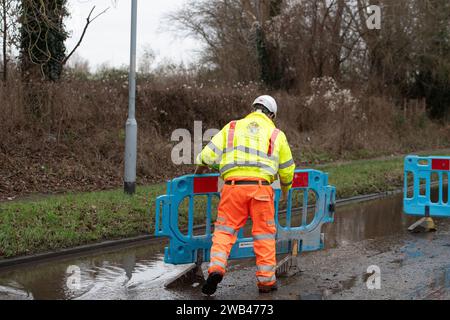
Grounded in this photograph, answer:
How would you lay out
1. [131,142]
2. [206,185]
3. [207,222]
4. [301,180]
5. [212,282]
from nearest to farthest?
[212,282] → [206,185] → [207,222] → [301,180] → [131,142]

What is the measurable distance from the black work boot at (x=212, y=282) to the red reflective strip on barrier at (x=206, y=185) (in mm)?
1206

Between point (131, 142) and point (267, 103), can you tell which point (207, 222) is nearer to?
point (267, 103)

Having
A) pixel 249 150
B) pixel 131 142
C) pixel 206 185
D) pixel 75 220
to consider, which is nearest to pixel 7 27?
pixel 131 142

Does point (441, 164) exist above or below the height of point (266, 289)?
above

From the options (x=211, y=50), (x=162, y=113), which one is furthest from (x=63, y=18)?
(x=211, y=50)

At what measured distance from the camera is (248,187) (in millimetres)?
6430

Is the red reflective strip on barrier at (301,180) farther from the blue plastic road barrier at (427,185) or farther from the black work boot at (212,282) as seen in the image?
the blue plastic road barrier at (427,185)

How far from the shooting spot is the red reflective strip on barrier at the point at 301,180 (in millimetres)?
7730

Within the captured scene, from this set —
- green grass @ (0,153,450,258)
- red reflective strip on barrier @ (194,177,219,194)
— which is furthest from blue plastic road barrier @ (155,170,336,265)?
green grass @ (0,153,450,258)

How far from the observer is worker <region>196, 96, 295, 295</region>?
643 cm

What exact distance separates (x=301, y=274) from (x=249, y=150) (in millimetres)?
1902

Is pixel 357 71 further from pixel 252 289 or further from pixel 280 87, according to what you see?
pixel 252 289

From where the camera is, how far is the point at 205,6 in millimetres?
34250
